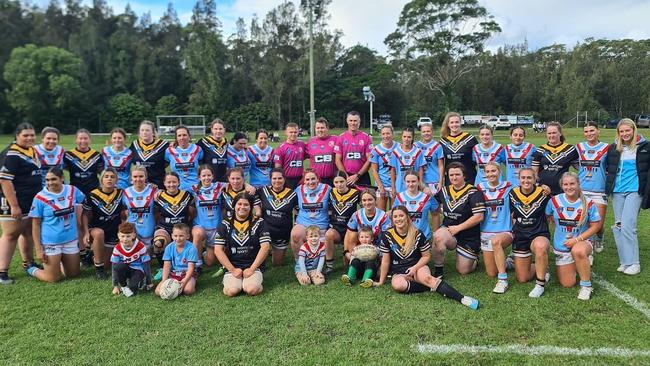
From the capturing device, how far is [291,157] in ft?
22.1

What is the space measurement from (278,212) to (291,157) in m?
1.21

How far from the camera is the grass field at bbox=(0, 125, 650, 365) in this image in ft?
11.5

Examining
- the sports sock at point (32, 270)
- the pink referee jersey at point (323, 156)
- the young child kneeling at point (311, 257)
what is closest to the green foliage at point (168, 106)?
the pink referee jersey at point (323, 156)

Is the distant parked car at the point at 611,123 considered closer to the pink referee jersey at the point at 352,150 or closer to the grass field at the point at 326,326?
the pink referee jersey at the point at 352,150

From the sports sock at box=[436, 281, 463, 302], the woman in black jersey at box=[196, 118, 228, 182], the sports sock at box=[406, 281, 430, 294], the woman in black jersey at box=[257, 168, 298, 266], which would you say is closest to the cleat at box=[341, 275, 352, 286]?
the sports sock at box=[406, 281, 430, 294]

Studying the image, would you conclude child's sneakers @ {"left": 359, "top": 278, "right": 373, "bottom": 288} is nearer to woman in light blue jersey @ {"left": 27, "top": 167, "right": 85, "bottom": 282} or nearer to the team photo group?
the team photo group

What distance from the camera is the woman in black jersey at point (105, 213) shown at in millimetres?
5535

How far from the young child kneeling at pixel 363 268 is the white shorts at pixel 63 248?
10.4 ft

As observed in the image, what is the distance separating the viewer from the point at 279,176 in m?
5.74

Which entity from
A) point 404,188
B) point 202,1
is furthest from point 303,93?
point 404,188

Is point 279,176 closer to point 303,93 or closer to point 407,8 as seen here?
point 407,8

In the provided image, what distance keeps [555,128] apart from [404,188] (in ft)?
6.92

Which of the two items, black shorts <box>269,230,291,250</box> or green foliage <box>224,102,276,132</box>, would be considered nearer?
black shorts <box>269,230,291,250</box>

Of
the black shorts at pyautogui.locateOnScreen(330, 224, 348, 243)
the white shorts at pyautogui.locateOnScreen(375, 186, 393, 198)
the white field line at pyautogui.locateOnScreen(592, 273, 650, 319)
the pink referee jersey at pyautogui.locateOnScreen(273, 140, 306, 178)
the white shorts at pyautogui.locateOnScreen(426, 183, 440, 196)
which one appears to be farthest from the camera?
the pink referee jersey at pyautogui.locateOnScreen(273, 140, 306, 178)
